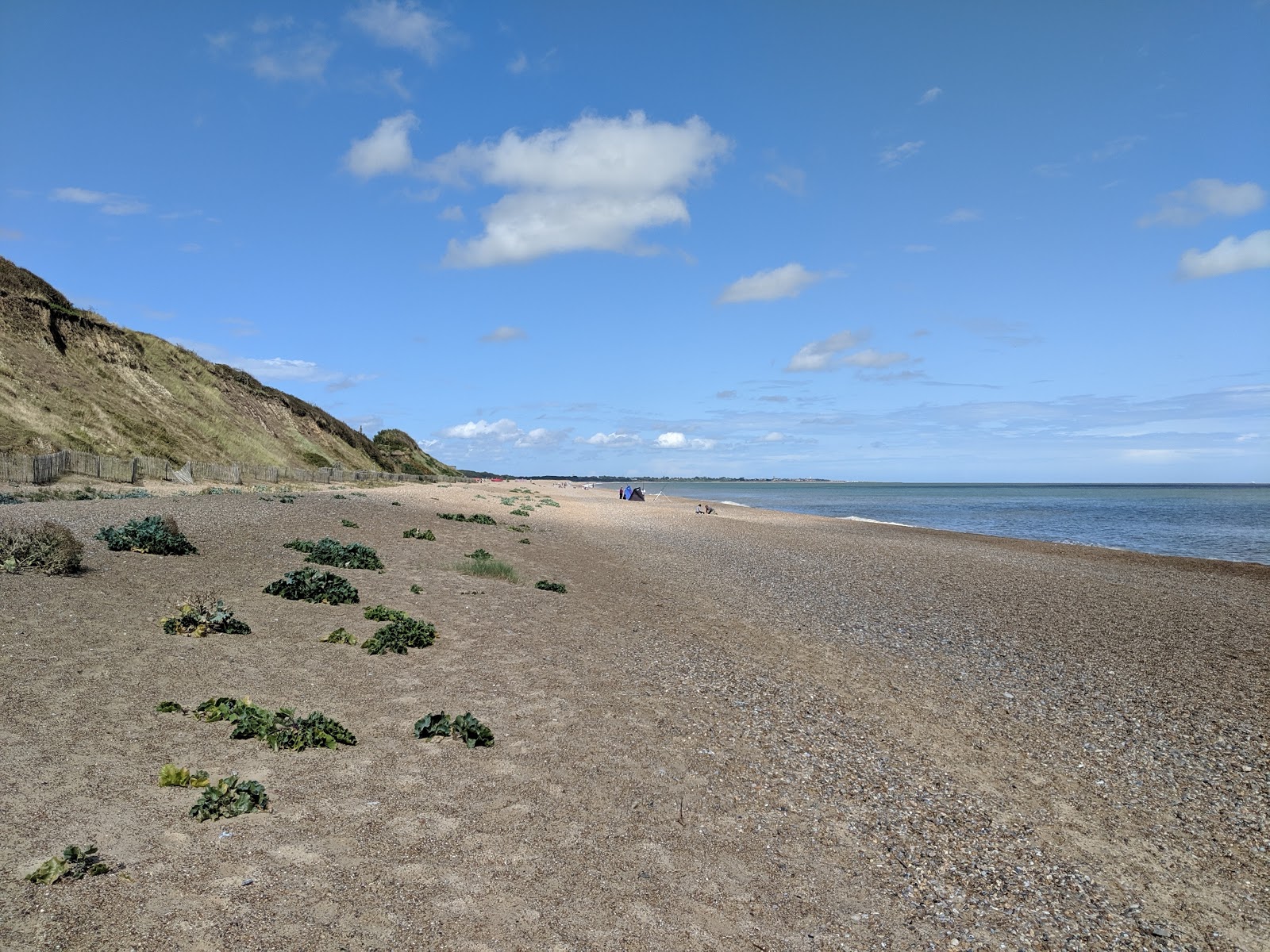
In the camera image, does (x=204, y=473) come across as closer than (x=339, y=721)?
No

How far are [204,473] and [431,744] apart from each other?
144ft

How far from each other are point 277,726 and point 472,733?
75.2 inches

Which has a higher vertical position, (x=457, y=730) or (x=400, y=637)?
(x=400, y=637)

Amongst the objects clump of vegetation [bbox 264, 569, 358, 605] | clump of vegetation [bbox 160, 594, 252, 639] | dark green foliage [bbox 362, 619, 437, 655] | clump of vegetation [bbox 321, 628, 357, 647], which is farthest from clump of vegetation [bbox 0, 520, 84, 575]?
dark green foliage [bbox 362, 619, 437, 655]

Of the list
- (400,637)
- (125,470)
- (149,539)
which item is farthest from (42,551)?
(125,470)

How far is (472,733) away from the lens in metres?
7.72

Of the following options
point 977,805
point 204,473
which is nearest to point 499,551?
point 977,805

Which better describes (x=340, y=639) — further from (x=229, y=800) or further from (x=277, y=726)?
(x=229, y=800)

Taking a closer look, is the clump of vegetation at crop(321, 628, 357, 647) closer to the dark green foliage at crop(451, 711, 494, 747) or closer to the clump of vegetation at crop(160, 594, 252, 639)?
the clump of vegetation at crop(160, 594, 252, 639)

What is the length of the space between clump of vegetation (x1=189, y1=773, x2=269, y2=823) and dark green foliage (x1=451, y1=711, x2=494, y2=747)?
6.82ft

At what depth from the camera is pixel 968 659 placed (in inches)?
516

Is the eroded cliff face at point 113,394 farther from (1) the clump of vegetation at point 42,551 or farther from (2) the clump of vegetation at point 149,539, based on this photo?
(1) the clump of vegetation at point 42,551

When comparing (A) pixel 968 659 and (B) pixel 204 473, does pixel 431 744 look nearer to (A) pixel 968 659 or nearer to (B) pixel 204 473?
(A) pixel 968 659

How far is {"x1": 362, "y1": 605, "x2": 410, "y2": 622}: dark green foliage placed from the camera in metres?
12.1
